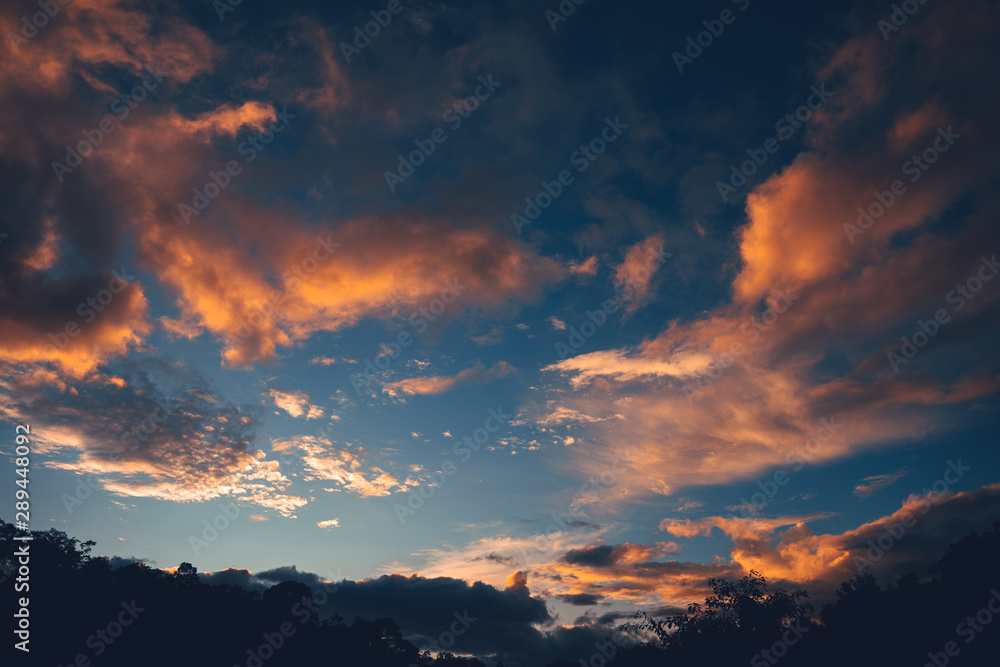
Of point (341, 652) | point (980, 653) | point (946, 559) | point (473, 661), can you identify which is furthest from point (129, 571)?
point (946, 559)

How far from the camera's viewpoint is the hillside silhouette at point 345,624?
1670 inches

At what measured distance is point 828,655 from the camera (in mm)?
44219

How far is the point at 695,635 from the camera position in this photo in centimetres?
5500

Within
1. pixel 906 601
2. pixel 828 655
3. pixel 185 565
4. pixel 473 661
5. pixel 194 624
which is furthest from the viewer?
pixel 473 661

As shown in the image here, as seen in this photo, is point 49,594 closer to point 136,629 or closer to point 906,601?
point 136,629

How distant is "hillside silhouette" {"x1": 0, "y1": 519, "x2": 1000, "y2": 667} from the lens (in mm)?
42416

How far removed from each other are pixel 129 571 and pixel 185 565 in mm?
7301

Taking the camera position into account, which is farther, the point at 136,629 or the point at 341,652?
the point at 341,652

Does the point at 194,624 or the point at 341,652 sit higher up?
the point at 194,624

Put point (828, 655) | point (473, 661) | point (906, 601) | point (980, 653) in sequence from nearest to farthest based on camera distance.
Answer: point (980, 653)
point (828, 655)
point (906, 601)
point (473, 661)

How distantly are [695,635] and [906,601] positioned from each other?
845 inches

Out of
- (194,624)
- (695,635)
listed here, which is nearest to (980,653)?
(695,635)

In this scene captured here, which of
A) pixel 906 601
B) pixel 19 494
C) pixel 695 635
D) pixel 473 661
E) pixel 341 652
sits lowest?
pixel 473 661

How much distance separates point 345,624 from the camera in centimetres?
7825
